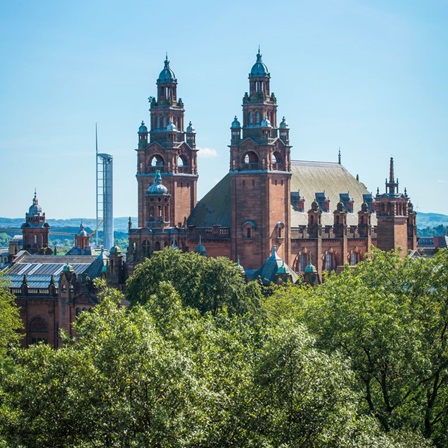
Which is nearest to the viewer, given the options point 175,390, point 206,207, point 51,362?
point 175,390

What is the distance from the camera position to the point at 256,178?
421 feet

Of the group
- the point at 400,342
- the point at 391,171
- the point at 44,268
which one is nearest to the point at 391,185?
the point at 391,171

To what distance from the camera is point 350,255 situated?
14612 cm

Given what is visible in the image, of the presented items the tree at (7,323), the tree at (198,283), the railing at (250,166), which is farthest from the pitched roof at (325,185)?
the tree at (198,283)

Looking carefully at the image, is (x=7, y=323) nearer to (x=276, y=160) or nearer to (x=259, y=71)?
(x=276, y=160)

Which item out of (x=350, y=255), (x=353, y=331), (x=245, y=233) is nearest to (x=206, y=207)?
(x=245, y=233)

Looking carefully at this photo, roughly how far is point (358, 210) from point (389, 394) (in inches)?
3770

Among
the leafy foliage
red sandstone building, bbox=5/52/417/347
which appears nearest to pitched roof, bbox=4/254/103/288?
red sandstone building, bbox=5/52/417/347

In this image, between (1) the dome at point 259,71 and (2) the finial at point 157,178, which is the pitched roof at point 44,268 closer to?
(2) the finial at point 157,178

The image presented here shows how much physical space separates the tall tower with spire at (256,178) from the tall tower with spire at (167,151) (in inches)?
387

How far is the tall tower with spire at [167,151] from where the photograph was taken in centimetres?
13625

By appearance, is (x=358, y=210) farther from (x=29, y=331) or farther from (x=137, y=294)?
(x=137, y=294)

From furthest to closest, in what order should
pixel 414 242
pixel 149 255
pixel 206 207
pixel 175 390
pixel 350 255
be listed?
pixel 414 242 < pixel 350 255 < pixel 206 207 < pixel 149 255 < pixel 175 390

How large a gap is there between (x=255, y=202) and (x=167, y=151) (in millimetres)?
13690
